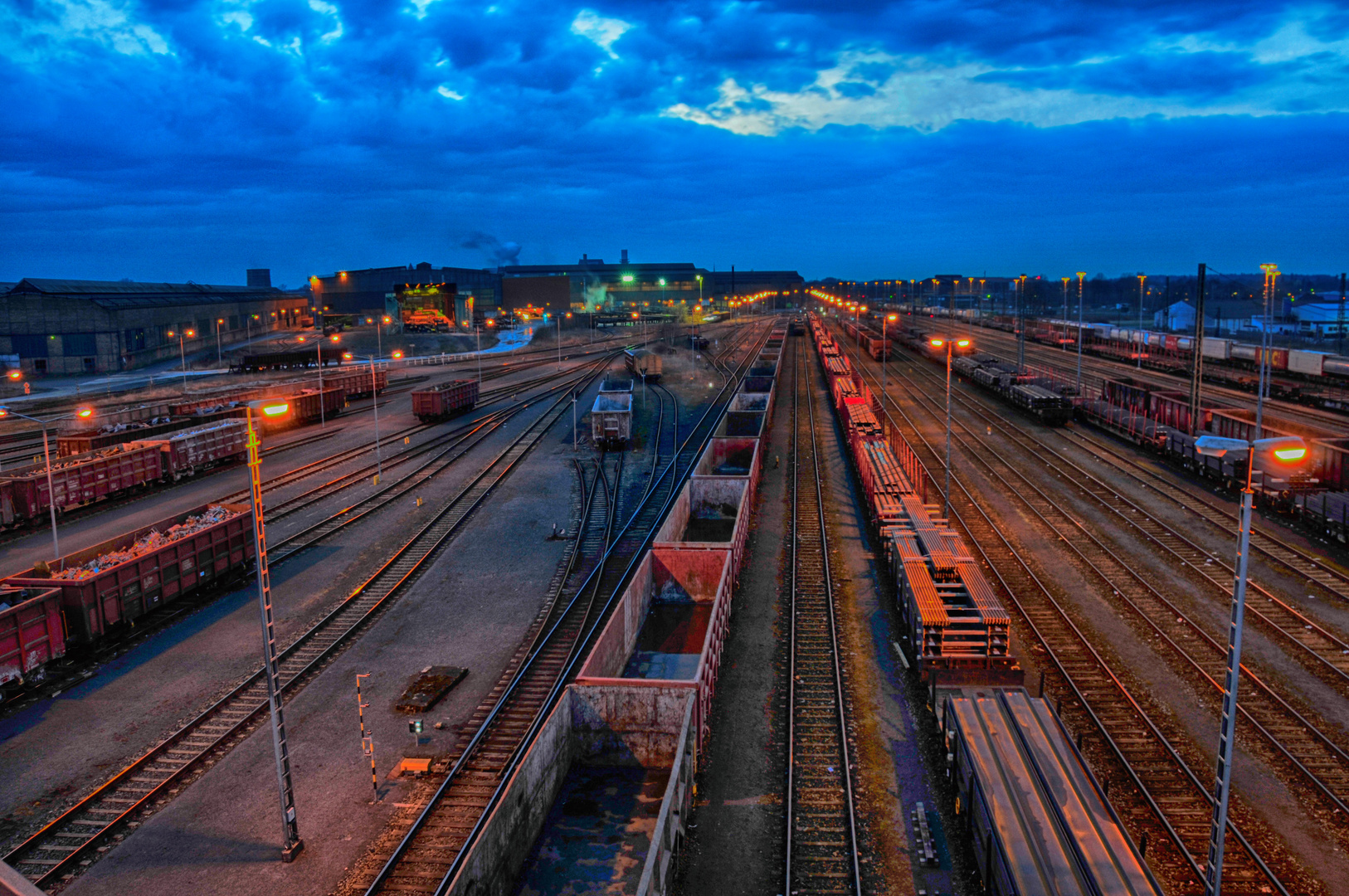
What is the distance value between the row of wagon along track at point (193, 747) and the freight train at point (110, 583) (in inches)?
157

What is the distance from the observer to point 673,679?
18.3 metres

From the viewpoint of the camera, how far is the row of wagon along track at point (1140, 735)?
38.5ft

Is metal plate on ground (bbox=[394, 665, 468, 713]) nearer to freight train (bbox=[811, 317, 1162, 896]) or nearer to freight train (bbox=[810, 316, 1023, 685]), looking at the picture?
freight train (bbox=[811, 317, 1162, 896])

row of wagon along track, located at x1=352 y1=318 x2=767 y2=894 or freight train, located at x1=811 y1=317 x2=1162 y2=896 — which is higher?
freight train, located at x1=811 y1=317 x2=1162 y2=896

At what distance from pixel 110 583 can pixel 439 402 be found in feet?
108

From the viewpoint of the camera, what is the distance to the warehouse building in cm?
7106

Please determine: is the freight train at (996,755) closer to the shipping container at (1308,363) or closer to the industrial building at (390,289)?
the shipping container at (1308,363)

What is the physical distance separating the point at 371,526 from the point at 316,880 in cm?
1916

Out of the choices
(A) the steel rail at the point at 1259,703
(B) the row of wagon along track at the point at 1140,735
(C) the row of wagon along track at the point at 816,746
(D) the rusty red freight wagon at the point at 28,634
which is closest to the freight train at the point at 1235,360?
(A) the steel rail at the point at 1259,703

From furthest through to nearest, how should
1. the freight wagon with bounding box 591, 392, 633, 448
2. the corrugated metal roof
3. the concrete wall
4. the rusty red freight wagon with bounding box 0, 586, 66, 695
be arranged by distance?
1. the corrugated metal roof
2. the freight wagon with bounding box 591, 392, 633, 448
3. the rusty red freight wagon with bounding box 0, 586, 66, 695
4. the concrete wall

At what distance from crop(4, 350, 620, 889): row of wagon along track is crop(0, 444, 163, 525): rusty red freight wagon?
43.5 ft

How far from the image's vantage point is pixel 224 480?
1483 inches

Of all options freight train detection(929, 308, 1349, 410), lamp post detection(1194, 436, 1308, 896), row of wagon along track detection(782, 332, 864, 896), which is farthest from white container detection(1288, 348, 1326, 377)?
lamp post detection(1194, 436, 1308, 896)

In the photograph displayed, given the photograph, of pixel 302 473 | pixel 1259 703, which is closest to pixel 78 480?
pixel 302 473
